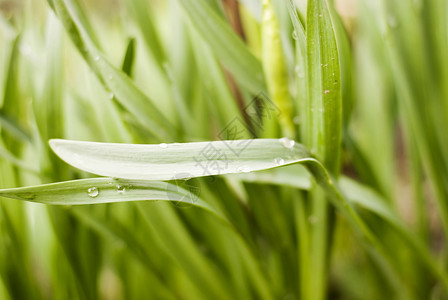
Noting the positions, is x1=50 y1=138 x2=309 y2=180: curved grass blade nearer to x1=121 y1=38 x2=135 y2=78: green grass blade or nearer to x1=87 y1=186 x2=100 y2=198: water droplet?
x1=87 y1=186 x2=100 y2=198: water droplet

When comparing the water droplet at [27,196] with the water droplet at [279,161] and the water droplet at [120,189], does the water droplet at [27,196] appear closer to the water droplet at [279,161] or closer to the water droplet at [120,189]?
the water droplet at [120,189]

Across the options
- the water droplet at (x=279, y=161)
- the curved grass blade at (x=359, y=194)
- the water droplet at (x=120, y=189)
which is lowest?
the curved grass blade at (x=359, y=194)

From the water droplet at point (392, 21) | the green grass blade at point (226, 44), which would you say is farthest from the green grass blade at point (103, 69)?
the water droplet at point (392, 21)

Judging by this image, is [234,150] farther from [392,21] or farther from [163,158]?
[392,21]

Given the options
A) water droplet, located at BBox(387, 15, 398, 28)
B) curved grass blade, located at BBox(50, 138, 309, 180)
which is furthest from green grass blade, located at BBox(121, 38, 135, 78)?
water droplet, located at BBox(387, 15, 398, 28)

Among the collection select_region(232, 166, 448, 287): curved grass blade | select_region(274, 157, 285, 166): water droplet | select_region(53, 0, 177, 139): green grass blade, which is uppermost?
select_region(53, 0, 177, 139): green grass blade

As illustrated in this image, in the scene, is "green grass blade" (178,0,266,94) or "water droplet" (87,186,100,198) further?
"green grass blade" (178,0,266,94)

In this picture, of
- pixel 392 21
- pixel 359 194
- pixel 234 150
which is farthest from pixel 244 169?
pixel 392 21
